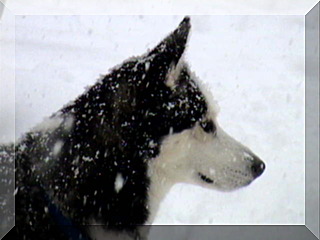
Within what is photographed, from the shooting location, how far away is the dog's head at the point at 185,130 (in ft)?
5.29

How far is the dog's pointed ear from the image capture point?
1593 mm

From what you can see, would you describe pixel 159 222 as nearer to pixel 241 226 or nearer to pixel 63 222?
pixel 241 226

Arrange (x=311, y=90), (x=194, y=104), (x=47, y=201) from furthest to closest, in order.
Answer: (x=311, y=90) < (x=194, y=104) < (x=47, y=201)

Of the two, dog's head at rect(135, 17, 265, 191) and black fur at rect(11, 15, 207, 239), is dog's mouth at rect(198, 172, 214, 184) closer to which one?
dog's head at rect(135, 17, 265, 191)

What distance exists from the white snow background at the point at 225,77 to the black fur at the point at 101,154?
80 cm

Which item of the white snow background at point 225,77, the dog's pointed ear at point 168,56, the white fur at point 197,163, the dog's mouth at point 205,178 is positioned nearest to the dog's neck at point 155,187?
the white fur at point 197,163

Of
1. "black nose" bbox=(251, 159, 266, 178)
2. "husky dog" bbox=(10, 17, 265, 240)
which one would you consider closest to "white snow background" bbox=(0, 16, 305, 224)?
"black nose" bbox=(251, 159, 266, 178)

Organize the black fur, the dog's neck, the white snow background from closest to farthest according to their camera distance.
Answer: the black fur → the dog's neck → the white snow background

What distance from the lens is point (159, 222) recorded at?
2.40 metres

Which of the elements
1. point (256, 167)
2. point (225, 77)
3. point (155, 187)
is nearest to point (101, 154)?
point (155, 187)

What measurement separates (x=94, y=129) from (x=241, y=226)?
44.4 inches

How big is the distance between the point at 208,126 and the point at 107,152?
15.8 inches

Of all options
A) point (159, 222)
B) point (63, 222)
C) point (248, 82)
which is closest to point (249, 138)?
point (248, 82)

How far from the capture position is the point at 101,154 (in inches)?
63.2
